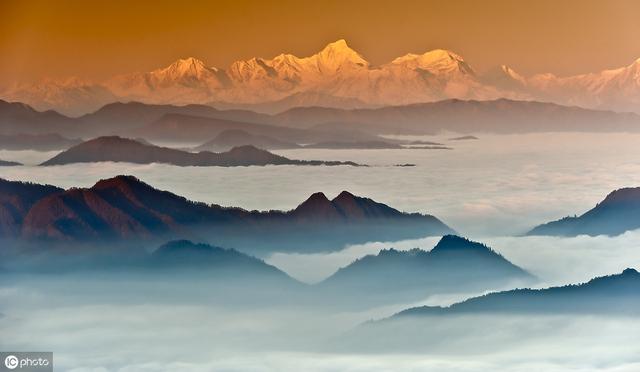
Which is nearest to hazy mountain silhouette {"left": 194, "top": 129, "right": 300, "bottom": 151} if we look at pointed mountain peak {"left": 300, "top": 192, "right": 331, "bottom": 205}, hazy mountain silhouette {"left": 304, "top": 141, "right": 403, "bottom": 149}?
hazy mountain silhouette {"left": 304, "top": 141, "right": 403, "bottom": 149}

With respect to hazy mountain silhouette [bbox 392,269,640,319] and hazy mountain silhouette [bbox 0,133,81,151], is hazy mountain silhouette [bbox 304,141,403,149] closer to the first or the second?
hazy mountain silhouette [bbox 392,269,640,319]

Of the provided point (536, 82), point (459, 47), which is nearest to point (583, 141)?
point (536, 82)

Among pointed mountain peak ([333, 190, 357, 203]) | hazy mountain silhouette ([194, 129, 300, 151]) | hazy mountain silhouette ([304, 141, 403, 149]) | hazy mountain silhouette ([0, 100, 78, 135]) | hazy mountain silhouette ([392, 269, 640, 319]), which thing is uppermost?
hazy mountain silhouette ([0, 100, 78, 135])

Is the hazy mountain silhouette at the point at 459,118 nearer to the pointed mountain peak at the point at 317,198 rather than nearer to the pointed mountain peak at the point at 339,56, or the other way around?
the pointed mountain peak at the point at 339,56

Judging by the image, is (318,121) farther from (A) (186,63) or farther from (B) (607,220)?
(B) (607,220)

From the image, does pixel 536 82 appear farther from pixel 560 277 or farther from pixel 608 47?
pixel 560 277

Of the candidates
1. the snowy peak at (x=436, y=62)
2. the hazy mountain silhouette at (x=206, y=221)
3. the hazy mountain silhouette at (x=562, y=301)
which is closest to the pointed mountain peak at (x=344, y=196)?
the hazy mountain silhouette at (x=206, y=221)
